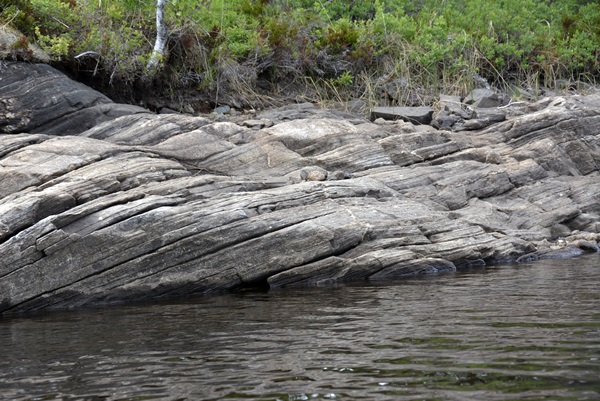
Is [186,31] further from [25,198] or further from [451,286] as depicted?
[451,286]

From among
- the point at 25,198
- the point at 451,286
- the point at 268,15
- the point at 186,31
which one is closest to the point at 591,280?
the point at 451,286

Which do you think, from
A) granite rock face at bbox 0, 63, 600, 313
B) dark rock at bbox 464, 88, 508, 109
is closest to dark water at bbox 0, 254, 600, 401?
granite rock face at bbox 0, 63, 600, 313

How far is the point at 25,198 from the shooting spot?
11.4 meters

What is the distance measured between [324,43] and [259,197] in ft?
29.5

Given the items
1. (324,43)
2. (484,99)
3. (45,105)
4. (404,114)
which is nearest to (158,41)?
(45,105)

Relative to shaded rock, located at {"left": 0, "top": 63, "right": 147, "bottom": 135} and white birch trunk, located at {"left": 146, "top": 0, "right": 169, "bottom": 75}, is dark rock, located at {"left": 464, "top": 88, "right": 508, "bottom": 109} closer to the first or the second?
white birch trunk, located at {"left": 146, "top": 0, "right": 169, "bottom": 75}

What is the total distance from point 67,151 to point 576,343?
876 centimetres

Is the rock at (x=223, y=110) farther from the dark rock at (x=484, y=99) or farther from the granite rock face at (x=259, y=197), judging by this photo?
the dark rock at (x=484, y=99)

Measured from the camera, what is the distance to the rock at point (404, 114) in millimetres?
17703

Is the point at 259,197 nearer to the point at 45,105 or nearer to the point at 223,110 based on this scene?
the point at 45,105

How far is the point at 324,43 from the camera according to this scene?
804 inches

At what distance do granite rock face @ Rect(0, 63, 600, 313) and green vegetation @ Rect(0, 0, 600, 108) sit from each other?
1542 mm

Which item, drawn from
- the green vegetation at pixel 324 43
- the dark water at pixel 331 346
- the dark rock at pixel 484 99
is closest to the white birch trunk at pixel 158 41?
the green vegetation at pixel 324 43

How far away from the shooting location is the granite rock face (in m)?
11.3
